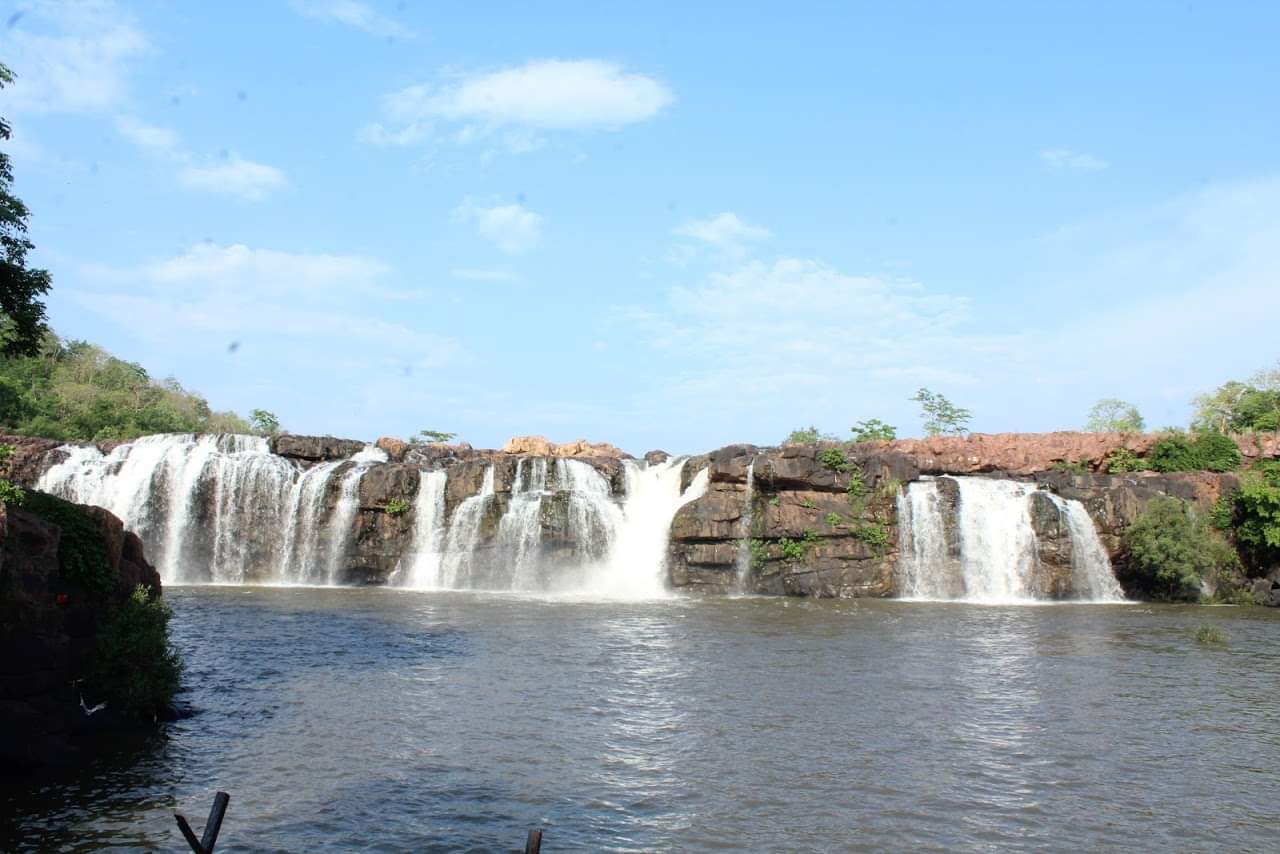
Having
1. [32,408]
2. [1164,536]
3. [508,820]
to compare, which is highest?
[32,408]

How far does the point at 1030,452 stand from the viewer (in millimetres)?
44094

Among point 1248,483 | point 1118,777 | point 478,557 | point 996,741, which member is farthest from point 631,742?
point 1248,483

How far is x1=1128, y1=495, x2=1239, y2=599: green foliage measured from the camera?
33.9 m

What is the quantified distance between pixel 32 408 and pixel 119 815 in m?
60.7

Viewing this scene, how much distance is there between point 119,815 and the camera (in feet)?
34.8

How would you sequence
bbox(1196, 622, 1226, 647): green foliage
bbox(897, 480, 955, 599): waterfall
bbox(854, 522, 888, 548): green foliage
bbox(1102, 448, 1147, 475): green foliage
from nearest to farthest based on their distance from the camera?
bbox(1196, 622, 1226, 647): green foliage, bbox(897, 480, 955, 599): waterfall, bbox(854, 522, 888, 548): green foliage, bbox(1102, 448, 1147, 475): green foliage

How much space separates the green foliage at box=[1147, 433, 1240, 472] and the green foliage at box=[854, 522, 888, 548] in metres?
14.9

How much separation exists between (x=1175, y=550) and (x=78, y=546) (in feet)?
111

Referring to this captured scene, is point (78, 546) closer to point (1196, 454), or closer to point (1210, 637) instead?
point (1210, 637)

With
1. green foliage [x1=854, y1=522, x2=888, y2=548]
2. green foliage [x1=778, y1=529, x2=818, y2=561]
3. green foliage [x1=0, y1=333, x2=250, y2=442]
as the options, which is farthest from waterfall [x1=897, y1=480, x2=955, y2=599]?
green foliage [x1=0, y1=333, x2=250, y2=442]

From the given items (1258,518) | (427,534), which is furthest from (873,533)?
(427,534)

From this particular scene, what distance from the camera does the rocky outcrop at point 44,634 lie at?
11.9 m

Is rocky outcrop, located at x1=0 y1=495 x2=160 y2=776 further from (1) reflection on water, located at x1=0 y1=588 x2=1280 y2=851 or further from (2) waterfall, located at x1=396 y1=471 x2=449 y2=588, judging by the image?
(2) waterfall, located at x1=396 y1=471 x2=449 y2=588

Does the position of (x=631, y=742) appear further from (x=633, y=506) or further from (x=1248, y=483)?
(x=1248, y=483)
